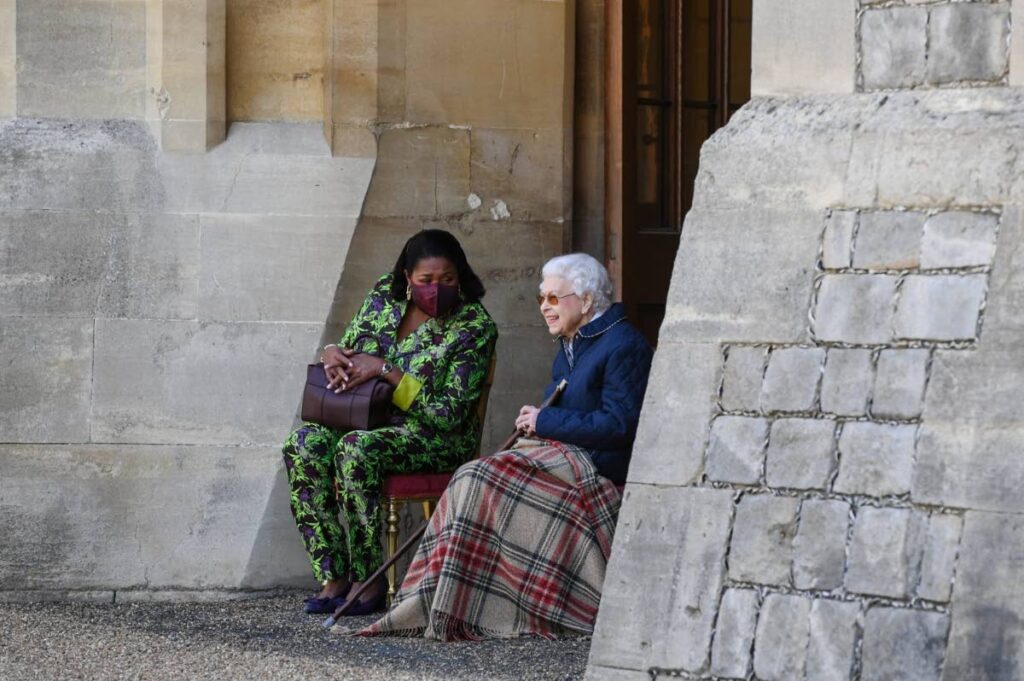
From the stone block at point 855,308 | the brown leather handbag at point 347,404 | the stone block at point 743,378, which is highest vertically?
the stone block at point 855,308

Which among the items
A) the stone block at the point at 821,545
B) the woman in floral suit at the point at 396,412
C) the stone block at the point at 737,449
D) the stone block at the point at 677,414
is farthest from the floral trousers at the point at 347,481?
the stone block at the point at 821,545

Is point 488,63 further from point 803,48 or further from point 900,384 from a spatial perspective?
point 900,384

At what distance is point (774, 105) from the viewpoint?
4328mm

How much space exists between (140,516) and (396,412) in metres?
0.95

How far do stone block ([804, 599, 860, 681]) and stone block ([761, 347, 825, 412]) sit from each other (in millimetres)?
429

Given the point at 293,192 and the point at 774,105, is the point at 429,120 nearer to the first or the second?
the point at 293,192

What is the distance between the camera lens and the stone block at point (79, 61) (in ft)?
20.9

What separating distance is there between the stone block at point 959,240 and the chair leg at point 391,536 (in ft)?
7.84

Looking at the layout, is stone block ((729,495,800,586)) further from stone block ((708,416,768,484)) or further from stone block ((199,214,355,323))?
stone block ((199,214,355,323))

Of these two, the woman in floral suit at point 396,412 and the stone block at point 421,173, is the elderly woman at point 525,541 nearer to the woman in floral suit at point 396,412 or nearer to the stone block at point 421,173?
the woman in floral suit at point 396,412

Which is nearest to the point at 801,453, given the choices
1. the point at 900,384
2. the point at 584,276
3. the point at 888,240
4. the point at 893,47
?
the point at 900,384

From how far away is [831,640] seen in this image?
12.8 ft

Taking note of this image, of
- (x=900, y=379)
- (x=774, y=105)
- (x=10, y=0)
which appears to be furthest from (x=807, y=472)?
(x=10, y=0)

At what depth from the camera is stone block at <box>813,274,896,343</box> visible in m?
4.01
